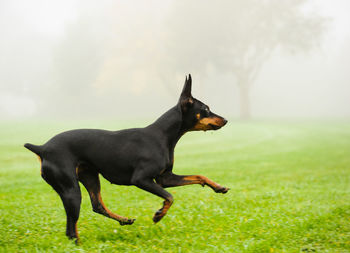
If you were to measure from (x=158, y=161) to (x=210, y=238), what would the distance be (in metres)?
1.59

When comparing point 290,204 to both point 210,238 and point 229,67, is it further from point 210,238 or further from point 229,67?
point 229,67

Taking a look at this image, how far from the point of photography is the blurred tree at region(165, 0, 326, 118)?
45656 mm

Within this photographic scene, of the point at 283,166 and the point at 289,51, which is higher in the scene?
the point at 289,51

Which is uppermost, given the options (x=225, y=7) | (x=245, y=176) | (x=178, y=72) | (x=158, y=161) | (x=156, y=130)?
(x=225, y=7)

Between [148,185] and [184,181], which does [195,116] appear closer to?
[184,181]

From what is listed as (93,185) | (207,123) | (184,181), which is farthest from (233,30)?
(93,185)

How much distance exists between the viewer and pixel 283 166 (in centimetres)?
1731

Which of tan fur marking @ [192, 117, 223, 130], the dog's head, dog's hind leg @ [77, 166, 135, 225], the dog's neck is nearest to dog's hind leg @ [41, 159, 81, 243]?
dog's hind leg @ [77, 166, 135, 225]

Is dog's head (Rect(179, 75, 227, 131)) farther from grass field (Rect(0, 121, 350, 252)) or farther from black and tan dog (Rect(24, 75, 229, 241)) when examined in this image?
grass field (Rect(0, 121, 350, 252))

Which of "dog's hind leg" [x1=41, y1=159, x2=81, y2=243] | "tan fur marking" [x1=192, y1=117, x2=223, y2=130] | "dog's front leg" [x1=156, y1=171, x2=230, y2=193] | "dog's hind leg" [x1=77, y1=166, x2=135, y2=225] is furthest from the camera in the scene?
"tan fur marking" [x1=192, y1=117, x2=223, y2=130]

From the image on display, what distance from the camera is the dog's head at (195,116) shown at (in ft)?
19.1

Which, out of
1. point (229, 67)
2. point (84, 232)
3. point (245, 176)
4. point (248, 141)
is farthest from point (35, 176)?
point (229, 67)

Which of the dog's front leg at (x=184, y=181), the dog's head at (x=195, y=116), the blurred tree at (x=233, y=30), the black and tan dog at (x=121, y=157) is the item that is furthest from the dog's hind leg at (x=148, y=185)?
the blurred tree at (x=233, y=30)

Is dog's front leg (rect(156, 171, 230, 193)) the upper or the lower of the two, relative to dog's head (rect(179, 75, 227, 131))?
lower
